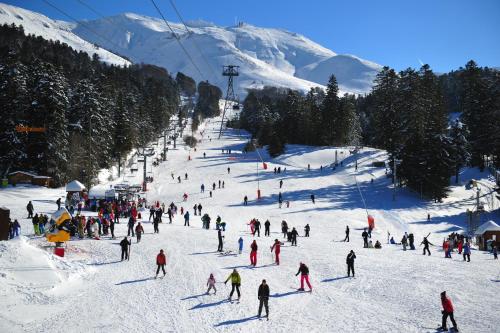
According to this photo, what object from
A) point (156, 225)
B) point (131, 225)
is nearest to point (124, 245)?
point (131, 225)

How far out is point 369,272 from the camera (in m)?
19.3

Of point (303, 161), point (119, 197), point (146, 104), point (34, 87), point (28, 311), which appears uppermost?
point (146, 104)

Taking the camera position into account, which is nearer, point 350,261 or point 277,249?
point 350,261

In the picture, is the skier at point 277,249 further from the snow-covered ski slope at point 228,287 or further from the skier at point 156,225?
the skier at point 156,225

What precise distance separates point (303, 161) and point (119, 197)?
3617 cm

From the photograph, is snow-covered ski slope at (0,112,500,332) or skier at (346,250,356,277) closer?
snow-covered ski slope at (0,112,500,332)

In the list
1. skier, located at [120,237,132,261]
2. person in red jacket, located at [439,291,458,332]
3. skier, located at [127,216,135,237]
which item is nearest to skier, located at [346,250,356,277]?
person in red jacket, located at [439,291,458,332]

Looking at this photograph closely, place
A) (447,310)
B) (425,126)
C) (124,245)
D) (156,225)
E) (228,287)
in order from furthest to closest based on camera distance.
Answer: (425,126) → (156,225) → (124,245) → (228,287) → (447,310)

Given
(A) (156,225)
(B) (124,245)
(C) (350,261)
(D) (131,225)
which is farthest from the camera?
(A) (156,225)

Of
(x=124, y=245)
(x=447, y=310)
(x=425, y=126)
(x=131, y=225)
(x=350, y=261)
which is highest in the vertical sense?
(x=425, y=126)

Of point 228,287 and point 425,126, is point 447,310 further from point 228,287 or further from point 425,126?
point 425,126

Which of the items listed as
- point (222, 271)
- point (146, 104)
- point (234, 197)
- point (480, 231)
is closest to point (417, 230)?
point (480, 231)

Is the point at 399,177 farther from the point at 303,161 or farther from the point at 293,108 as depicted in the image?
the point at 293,108

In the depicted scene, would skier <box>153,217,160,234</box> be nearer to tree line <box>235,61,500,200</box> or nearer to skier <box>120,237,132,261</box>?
skier <box>120,237,132,261</box>
